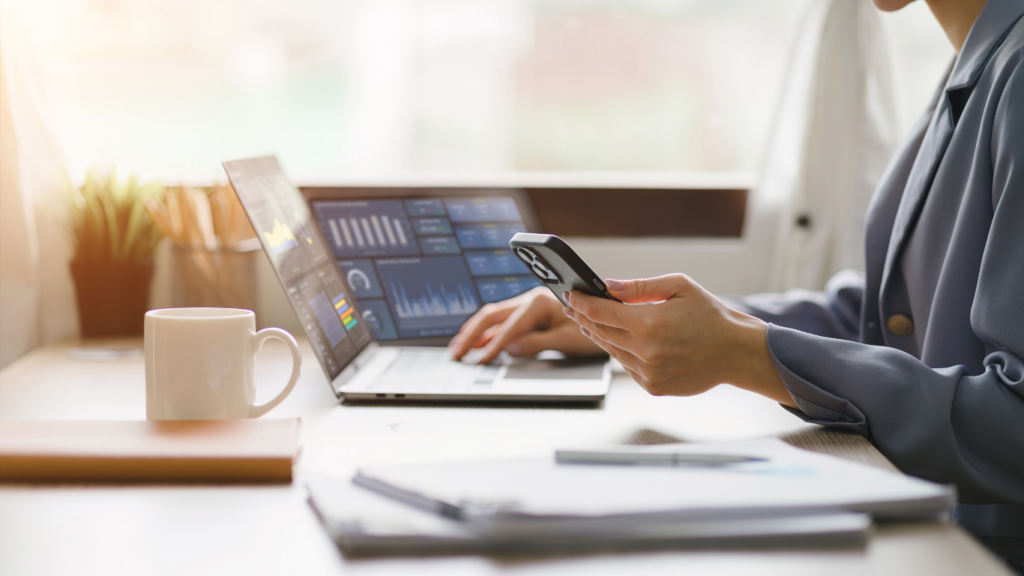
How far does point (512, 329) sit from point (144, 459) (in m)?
0.49

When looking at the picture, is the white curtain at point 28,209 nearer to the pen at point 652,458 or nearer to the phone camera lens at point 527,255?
the phone camera lens at point 527,255

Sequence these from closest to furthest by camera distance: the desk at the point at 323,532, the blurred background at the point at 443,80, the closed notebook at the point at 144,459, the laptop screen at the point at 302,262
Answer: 1. the desk at the point at 323,532
2. the closed notebook at the point at 144,459
3. the laptop screen at the point at 302,262
4. the blurred background at the point at 443,80

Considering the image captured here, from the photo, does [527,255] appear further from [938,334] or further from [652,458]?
[938,334]

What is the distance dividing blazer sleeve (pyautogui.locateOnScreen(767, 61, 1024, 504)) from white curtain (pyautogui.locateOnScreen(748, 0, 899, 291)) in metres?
0.72

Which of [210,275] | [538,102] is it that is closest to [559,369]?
[210,275]

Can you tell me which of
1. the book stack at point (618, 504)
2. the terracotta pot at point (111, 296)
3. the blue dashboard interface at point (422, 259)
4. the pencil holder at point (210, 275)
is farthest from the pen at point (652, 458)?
the terracotta pot at point (111, 296)

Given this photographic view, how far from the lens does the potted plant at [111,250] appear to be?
3.77 ft

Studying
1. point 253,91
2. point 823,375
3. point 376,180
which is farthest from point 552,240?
point 253,91

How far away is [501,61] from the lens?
5.46 feet

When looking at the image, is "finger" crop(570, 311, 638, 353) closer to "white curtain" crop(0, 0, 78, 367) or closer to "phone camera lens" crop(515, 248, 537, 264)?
"phone camera lens" crop(515, 248, 537, 264)

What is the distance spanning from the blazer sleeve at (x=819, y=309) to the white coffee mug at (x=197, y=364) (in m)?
0.65

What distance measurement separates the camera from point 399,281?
104 centimetres

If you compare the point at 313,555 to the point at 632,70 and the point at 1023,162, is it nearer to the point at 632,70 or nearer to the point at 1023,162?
the point at 1023,162

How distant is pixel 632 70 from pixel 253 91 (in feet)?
2.79
